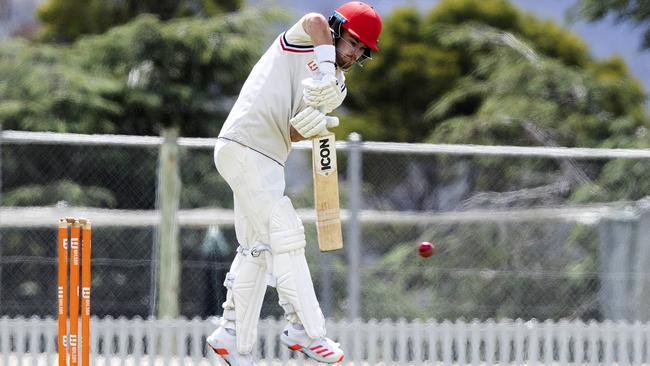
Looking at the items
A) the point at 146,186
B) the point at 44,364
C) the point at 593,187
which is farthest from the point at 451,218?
the point at 44,364

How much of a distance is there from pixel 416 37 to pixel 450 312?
1034 centimetres

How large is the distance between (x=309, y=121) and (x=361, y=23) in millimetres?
534

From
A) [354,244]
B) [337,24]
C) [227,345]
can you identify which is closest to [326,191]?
[337,24]

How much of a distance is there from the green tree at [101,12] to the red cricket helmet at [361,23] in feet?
32.7

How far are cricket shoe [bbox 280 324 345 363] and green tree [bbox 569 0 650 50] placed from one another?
9005 millimetres

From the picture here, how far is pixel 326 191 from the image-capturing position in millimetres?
5273

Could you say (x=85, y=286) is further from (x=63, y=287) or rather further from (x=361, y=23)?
(x=361, y=23)

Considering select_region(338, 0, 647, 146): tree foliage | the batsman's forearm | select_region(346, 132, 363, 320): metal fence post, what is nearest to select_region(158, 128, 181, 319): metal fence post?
select_region(346, 132, 363, 320): metal fence post

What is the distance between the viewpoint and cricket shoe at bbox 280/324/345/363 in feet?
17.4

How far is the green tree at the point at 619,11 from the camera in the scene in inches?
523

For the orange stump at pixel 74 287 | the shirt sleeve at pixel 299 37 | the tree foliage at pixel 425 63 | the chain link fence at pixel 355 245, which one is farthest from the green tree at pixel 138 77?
the shirt sleeve at pixel 299 37

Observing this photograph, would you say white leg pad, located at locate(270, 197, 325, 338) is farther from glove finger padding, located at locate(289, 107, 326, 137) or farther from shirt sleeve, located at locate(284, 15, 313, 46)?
shirt sleeve, located at locate(284, 15, 313, 46)

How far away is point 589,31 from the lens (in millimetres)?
20906

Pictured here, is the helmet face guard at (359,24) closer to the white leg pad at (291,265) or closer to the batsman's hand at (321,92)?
the batsman's hand at (321,92)
